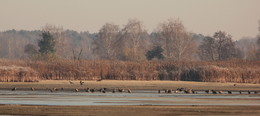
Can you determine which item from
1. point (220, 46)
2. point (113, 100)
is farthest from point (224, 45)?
point (113, 100)

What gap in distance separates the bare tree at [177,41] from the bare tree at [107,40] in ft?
42.3

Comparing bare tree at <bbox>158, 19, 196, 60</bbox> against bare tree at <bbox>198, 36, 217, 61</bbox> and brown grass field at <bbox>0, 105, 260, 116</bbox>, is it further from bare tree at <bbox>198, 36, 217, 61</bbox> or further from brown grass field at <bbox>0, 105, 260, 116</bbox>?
brown grass field at <bbox>0, 105, 260, 116</bbox>

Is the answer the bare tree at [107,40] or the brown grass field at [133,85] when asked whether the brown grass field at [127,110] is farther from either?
the bare tree at [107,40]

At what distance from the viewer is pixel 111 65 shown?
69.6 metres

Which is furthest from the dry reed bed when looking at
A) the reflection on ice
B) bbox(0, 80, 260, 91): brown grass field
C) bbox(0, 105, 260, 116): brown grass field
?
bbox(0, 105, 260, 116): brown grass field

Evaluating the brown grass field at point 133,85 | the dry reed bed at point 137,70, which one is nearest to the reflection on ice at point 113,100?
the brown grass field at point 133,85

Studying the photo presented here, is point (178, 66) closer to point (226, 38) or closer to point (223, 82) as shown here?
point (223, 82)

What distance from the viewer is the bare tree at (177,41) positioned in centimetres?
12425

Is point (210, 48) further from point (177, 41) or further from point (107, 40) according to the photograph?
point (107, 40)

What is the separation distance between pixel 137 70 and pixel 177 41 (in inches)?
2199

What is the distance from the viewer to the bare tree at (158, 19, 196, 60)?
12425cm

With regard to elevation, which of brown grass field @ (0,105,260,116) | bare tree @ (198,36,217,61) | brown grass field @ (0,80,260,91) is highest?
bare tree @ (198,36,217,61)

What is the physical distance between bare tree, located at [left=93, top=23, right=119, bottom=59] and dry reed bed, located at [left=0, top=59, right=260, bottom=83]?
203ft

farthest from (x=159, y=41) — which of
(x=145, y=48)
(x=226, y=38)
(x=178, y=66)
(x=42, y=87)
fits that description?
(x=42, y=87)
